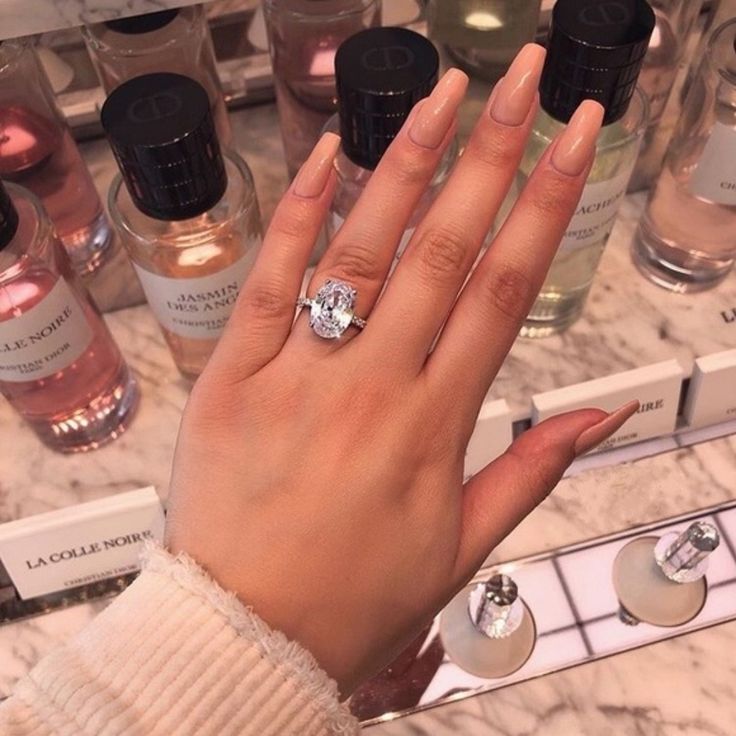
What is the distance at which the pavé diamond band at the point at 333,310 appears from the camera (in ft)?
1.44

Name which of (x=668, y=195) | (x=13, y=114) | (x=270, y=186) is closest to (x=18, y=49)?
(x=13, y=114)

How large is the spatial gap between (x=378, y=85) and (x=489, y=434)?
247 millimetres

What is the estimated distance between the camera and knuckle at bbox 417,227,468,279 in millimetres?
440

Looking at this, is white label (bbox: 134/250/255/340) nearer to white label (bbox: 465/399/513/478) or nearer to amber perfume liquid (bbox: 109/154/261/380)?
amber perfume liquid (bbox: 109/154/261/380)

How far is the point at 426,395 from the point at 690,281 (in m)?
0.35

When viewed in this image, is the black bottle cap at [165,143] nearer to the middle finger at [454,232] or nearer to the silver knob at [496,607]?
the middle finger at [454,232]

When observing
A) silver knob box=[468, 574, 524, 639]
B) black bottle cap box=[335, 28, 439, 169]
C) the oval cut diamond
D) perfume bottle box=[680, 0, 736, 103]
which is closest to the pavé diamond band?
the oval cut diamond

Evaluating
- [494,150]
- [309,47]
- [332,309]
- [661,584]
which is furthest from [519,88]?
[661,584]

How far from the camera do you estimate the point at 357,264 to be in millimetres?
446

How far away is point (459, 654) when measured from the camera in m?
0.59

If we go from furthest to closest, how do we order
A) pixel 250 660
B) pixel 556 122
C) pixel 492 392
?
pixel 492 392 → pixel 556 122 → pixel 250 660

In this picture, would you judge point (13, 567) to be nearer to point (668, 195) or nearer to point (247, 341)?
point (247, 341)

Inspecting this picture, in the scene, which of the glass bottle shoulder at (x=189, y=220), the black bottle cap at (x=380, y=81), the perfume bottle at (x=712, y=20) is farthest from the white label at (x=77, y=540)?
the perfume bottle at (x=712, y=20)

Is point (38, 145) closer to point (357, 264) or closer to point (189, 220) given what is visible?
point (189, 220)
